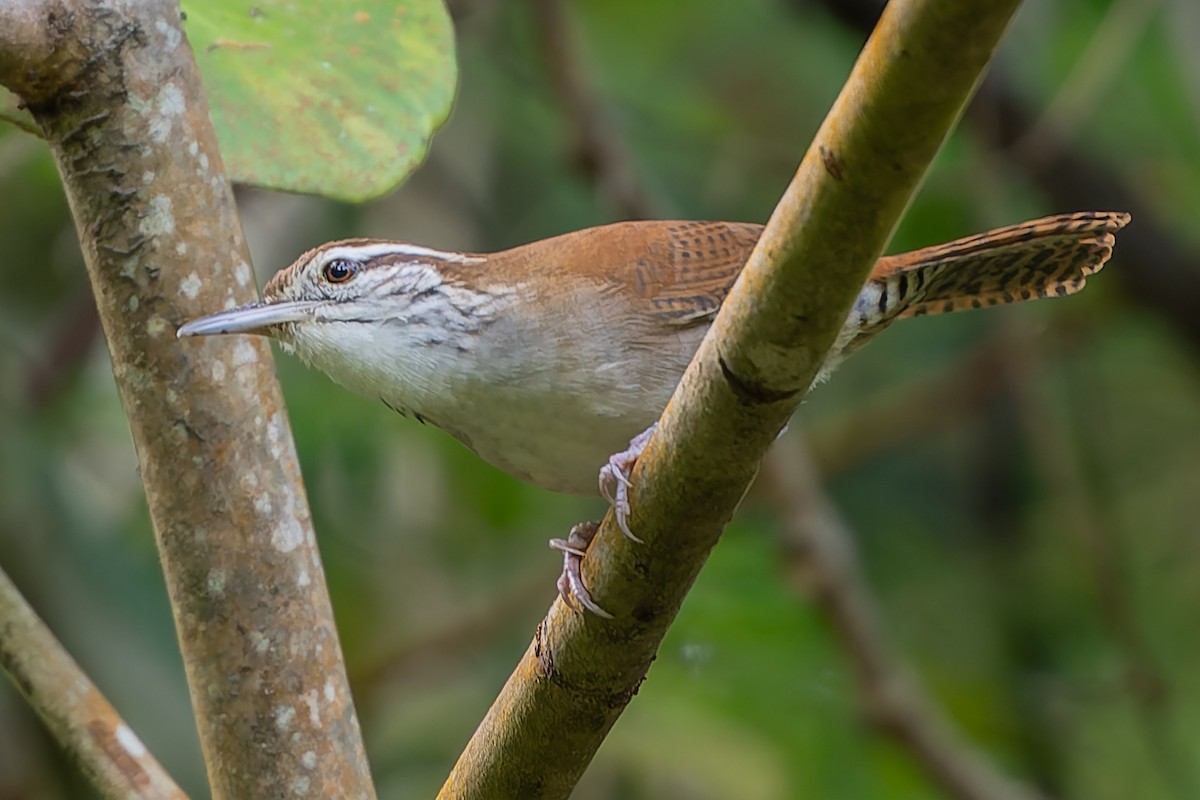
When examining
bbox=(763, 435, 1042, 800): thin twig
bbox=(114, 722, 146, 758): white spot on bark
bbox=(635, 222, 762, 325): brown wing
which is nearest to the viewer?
bbox=(114, 722, 146, 758): white spot on bark

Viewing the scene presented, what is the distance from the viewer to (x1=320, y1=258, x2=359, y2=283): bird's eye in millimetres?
2695

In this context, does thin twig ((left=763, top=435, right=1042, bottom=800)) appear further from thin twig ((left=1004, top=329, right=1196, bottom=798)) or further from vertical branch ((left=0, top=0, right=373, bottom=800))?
vertical branch ((left=0, top=0, right=373, bottom=800))

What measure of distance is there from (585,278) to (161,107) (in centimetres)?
81

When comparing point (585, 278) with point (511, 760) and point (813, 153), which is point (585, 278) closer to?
point (511, 760)

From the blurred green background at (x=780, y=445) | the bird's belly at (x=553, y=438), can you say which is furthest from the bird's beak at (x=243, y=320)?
the blurred green background at (x=780, y=445)

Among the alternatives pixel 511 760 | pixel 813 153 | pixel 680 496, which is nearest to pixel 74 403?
pixel 511 760

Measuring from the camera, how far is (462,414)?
8.05 ft

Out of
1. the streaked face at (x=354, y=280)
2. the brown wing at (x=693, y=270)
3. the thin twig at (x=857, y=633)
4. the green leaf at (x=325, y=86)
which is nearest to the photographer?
the green leaf at (x=325, y=86)

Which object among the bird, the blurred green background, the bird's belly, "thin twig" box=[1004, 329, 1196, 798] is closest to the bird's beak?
the bird

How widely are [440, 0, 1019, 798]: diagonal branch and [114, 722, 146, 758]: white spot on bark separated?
43cm

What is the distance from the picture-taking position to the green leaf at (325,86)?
2.30 m

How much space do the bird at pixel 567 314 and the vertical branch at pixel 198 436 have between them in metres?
0.24

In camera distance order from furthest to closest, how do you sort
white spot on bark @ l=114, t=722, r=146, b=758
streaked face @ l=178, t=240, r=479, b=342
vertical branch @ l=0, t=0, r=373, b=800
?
streaked face @ l=178, t=240, r=479, b=342 → white spot on bark @ l=114, t=722, r=146, b=758 → vertical branch @ l=0, t=0, r=373, b=800

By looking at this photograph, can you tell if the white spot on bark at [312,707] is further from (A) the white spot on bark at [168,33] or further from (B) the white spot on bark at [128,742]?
(A) the white spot on bark at [168,33]
